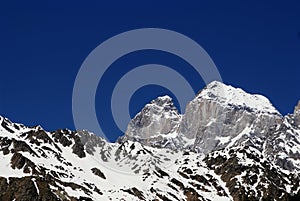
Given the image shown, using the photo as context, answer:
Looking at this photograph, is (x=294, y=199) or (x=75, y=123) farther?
(x=294, y=199)

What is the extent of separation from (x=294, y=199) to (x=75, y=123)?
2416 inches

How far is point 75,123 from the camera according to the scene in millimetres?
113875

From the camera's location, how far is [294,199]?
504ft

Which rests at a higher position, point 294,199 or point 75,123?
point 294,199
